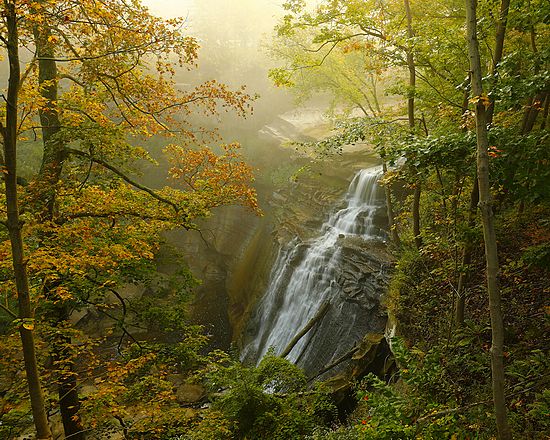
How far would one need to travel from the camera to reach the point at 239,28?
28.2 m

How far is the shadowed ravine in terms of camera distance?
11.6m

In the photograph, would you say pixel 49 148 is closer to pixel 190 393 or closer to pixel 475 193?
pixel 475 193

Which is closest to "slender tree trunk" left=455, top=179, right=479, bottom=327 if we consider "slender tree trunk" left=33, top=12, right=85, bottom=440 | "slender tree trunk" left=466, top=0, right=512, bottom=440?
"slender tree trunk" left=466, top=0, right=512, bottom=440

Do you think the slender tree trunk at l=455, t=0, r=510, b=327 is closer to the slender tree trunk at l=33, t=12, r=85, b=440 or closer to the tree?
the tree

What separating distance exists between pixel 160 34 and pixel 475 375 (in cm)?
712

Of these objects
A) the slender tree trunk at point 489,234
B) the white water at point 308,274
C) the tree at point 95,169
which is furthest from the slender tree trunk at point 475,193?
the white water at point 308,274

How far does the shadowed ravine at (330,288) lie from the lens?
38.2 ft

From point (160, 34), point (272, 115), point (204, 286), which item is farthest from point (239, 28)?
point (160, 34)

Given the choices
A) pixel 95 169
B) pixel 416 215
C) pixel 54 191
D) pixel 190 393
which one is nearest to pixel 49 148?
pixel 54 191

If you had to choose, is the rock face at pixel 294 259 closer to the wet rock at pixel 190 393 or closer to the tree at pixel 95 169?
the wet rock at pixel 190 393

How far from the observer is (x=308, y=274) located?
1458cm

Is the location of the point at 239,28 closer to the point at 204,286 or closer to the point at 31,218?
the point at 204,286

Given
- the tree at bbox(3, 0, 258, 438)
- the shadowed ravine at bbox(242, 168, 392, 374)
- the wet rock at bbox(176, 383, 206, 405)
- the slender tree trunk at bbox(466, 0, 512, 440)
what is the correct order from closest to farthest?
the slender tree trunk at bbox(466, 0, 512, 440) < the tree at bbox(3, 0, 258, 438) < the shadowed ravine at bbox(242, 168, 392, 374) < the wet rock at bbox(176, 383, 206, 405)

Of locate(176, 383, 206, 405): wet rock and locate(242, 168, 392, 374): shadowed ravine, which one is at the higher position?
locate(242, 168, 392, 374): shadowed ravine
